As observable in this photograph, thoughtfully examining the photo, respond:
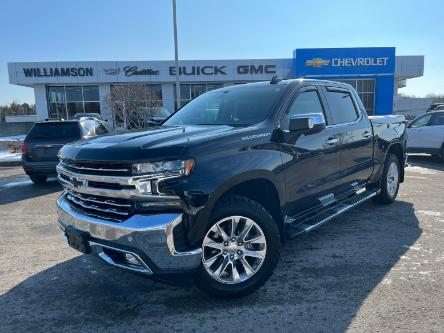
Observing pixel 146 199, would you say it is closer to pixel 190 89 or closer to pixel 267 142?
pixel 267 142

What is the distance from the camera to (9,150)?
17.6 metres

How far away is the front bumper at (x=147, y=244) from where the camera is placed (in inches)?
111

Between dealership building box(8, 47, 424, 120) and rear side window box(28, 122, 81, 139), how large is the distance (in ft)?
72.7

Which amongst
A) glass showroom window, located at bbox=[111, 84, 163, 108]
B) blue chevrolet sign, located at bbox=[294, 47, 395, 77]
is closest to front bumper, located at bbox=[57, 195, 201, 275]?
glass showroom window, located at bbox=[111, 84, 163, 108]

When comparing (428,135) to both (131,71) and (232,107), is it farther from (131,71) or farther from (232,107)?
(131,71)

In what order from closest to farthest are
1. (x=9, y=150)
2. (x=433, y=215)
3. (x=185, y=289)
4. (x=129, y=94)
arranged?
1. (x=185, y=289)
2. (x=433, y=215)
3. (x=9, y=150)
4. (x=129, y=94)

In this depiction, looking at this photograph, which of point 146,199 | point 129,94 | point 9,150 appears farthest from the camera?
point 129,94

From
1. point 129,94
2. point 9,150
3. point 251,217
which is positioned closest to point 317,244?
point 251,217

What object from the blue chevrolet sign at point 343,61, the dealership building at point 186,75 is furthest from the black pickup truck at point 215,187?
the blue chevrolet sign at point 343,61

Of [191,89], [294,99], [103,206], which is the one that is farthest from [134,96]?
Answer: [103,206]

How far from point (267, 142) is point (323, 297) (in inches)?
59.4

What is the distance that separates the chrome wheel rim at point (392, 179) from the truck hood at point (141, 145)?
3878 mm

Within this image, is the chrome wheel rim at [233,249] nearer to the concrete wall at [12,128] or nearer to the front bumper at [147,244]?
the front bumper at [147,244]

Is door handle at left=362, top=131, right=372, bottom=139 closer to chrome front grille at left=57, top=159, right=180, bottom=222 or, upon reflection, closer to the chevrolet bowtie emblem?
chrome front grille at left=57, top=159, right=180, bottom=222
